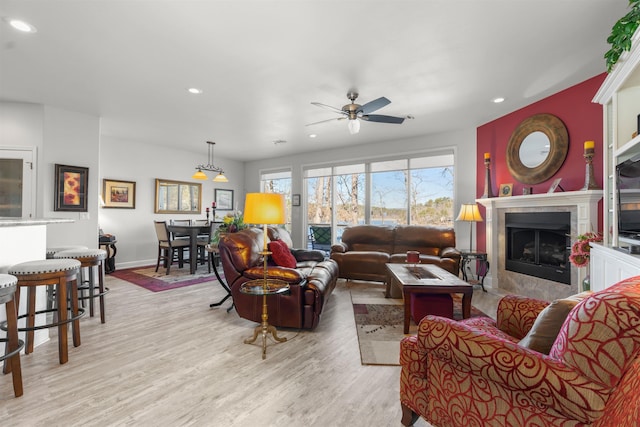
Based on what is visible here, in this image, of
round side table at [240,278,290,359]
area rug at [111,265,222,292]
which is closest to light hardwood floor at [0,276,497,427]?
round side table at [240,278,290,359]

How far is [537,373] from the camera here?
3.26 feet

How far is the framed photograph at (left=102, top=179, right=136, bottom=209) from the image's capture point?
5.70m

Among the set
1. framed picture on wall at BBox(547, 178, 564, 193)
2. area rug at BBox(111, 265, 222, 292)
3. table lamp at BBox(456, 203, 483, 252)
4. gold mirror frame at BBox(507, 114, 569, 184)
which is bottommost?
area rug at BBox(111, 265, 222, 292)

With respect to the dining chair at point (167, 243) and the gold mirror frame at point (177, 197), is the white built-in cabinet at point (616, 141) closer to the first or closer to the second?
the dining chair at point (167, 243)

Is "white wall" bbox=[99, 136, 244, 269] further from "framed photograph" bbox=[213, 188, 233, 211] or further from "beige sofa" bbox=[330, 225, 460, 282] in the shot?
"beige sofa" bbox=[330, 225, 460, 282]

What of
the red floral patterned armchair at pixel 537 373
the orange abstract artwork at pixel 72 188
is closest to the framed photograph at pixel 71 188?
the orange abstract artwork at pixel 72 188

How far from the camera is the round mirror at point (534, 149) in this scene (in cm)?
382

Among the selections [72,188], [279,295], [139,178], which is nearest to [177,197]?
[139,178]

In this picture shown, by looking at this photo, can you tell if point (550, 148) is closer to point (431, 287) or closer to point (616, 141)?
point (616, 141)

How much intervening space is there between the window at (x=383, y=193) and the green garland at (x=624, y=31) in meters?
3.27

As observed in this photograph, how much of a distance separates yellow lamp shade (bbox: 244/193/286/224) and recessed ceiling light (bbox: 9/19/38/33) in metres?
2.23

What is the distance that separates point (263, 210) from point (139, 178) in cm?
521

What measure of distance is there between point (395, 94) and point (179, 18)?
246 centimetres

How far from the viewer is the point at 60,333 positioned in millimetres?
2102
